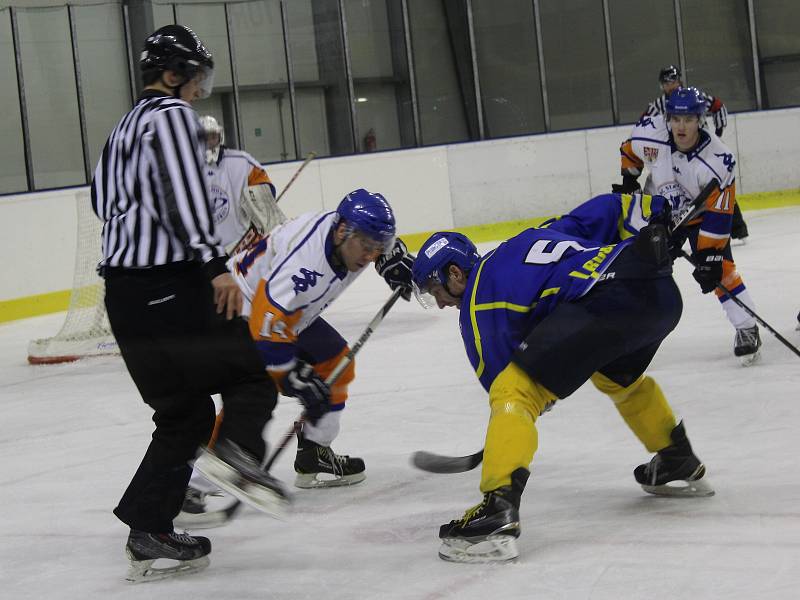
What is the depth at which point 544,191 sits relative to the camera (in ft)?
31.7


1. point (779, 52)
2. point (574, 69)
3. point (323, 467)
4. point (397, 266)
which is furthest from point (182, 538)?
point (779, 52)

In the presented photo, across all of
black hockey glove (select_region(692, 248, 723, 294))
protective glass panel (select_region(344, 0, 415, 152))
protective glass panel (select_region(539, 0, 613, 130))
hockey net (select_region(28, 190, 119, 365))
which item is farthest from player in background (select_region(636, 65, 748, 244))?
protective glass panel (select_region(539, 0, 613, 130))

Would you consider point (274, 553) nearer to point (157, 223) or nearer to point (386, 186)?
point (157, 223)

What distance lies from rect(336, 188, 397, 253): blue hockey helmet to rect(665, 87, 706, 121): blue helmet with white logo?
75.2 inches

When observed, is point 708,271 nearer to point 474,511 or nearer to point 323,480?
point 323,480

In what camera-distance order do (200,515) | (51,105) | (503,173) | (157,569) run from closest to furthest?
1. (157,569)
2. (200,515)
3. (51,105)
4. (503,173)

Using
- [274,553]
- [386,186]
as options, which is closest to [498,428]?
[274,553]

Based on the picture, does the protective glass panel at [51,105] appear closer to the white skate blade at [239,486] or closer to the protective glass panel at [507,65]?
the protective glass panel at [507,65]

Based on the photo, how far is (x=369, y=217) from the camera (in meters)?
2.75

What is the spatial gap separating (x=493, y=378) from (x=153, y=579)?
2.67 feet

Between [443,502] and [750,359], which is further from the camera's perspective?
[750,359]

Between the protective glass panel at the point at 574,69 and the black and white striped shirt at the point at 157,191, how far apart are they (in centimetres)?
938

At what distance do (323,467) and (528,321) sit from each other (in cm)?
95

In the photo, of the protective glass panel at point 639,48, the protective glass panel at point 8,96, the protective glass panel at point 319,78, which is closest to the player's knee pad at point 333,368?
the protective glass panel at point 8,96
